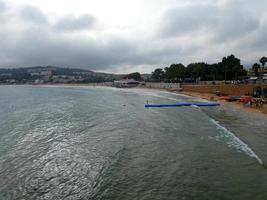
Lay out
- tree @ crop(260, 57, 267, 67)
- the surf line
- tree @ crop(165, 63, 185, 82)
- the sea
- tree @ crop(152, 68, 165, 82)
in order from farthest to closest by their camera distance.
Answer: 1. tree @ crop(152, 68, 165, 82)
2. tree @ crop(165, 63, 185, 82)
3. tree @ crop(260, 57, 267, 67)
4. the surf line
5. the sea

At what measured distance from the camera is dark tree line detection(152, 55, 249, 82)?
93637 mm

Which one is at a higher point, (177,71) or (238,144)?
(177,71)

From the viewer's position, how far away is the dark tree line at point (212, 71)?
93.6 meters

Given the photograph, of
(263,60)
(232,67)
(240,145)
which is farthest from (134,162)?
(232,67)

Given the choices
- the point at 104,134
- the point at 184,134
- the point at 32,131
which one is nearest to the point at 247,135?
the point at 184,134

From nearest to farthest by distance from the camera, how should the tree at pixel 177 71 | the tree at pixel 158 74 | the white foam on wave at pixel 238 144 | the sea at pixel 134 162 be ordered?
the sea at pixel 134 162 < the white foam on wave at pixel 238 144 < the tree at pixel 177 71 < the tree at pixel 158 74

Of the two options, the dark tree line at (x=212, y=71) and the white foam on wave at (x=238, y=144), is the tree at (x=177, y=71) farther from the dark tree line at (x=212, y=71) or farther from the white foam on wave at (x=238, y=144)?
the white foam on wave at (x=238, y=144)

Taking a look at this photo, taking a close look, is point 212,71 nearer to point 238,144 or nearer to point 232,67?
point 232,67

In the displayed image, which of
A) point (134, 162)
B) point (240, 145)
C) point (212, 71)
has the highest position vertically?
point (212, 71)

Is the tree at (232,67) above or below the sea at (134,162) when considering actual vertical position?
above

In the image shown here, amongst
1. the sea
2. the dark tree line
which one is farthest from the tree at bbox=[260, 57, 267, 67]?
the sea

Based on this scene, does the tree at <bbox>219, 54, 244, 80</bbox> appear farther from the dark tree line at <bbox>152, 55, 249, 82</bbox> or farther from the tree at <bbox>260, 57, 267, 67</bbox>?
the tree at <bbox>260, 57, 267, 67</bbox>

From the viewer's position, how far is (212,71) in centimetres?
10462

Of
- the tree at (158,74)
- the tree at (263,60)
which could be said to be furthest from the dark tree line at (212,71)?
the tree at (158,74)
